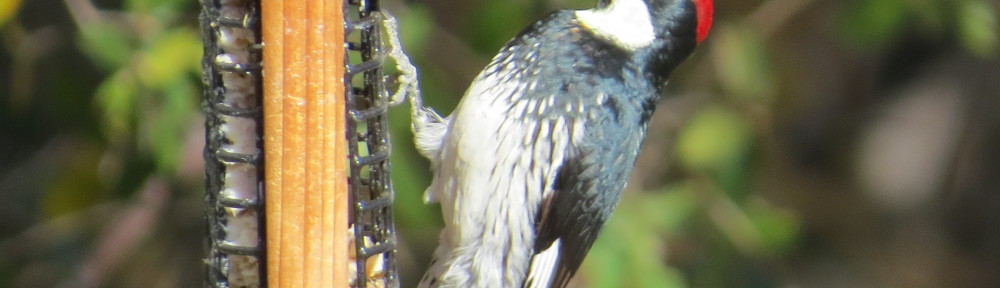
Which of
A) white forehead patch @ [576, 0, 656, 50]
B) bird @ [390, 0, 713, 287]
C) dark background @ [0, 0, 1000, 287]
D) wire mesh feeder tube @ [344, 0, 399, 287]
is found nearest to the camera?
wire mesh feeder tube @ [344, 0, 399, 287]

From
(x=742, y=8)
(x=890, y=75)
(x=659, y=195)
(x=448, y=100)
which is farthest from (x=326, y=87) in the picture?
(x=890, y=75)

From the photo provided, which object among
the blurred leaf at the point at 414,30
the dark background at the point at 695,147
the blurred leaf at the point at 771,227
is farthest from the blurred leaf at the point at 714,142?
the blurred leaf at the point at 414,30

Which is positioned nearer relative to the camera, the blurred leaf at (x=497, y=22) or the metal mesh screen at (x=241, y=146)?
the metal mesh screen at (x=241, y=146)

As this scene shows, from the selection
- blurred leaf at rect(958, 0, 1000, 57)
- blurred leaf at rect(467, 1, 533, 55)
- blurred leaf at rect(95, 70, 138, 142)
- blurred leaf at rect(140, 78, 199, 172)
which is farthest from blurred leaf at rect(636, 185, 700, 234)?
blurred leaf at rect(95, 70, 138, 142)

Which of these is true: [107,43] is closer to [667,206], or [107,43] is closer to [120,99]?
[120,99]

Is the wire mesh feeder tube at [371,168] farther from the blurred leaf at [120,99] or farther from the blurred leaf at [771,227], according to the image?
the blurred leaf at [771,227]

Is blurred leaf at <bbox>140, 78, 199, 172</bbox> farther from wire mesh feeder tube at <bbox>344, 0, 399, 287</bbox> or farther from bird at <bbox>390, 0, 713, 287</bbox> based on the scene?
wire mesh feeder tube at <bbox>344, 0, 399, 287</bbox>

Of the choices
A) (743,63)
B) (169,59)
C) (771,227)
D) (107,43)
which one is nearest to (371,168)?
(169,59)
